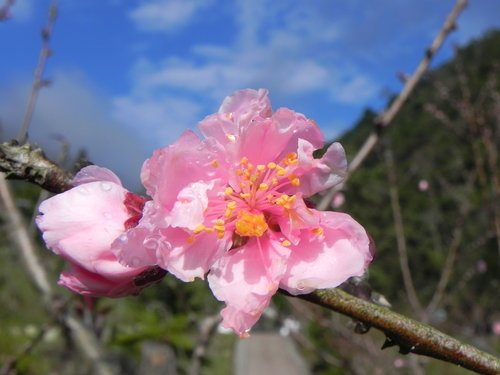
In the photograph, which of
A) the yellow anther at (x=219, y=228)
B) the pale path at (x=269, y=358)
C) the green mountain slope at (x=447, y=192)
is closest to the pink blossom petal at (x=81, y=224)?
the yellow anther at (x=219, y=228)

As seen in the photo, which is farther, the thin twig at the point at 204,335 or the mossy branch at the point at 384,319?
the thin twig at the point at 204,335

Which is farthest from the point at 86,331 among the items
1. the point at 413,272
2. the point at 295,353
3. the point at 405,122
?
the point at 405,122

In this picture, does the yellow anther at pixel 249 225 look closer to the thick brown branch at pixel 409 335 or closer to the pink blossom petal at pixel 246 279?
the pink blossom petal at pixel 246 279

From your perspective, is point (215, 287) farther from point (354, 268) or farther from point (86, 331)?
point (86, 331)

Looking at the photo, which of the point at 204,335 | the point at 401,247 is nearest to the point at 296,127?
the point at 204,335

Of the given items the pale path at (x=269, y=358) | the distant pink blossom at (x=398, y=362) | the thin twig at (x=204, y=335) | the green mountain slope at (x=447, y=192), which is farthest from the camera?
the pale path at (x=269, y=358)

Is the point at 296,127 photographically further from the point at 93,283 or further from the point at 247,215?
the point at 93,283
